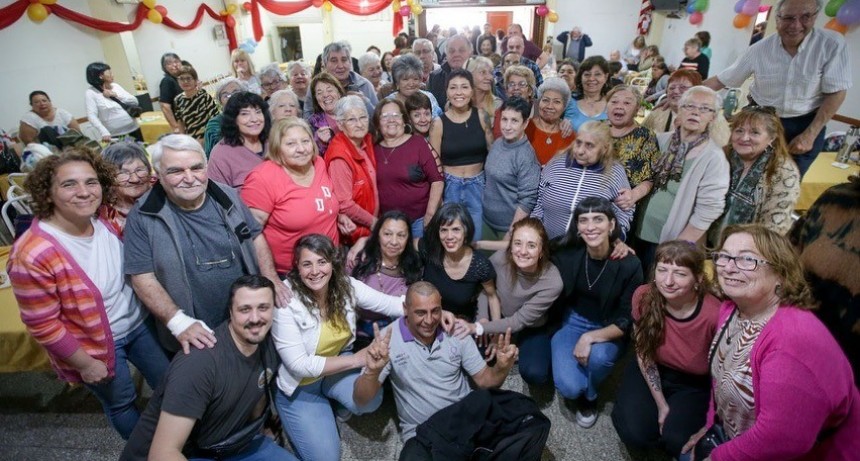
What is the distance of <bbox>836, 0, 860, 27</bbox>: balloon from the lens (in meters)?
4.43

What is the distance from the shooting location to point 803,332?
1244 mm

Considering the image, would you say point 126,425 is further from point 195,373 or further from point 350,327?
point 350,327

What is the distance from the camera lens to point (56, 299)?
165cm

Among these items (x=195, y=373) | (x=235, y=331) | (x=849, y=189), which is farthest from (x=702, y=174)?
(x=195, y=373)

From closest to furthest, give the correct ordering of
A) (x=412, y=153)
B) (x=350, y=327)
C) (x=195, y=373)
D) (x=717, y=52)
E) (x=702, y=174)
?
(x=195, y=373) < (x=350, y=327) < (x=702, y=174) < (x=412, y=153) < (x=717, y=52)

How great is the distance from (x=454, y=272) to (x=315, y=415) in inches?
40.5

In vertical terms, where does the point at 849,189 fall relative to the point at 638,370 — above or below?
above

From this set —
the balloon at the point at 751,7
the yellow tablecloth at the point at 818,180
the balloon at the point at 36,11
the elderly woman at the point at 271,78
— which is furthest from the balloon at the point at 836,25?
the balloon at the point at 36,11

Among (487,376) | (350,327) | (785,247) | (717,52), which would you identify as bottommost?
(487,376)

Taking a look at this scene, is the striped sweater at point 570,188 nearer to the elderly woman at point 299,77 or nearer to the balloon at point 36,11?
the elderly woman at point 299,77

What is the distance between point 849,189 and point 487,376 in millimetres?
1505

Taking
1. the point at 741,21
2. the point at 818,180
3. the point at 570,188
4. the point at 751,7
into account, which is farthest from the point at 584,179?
the point at 741,21

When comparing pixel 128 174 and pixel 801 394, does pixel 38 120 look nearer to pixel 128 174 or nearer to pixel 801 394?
pixel 128 174

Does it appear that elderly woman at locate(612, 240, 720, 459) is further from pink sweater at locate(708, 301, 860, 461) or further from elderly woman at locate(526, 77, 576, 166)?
elderly woman at locate(526, 77, 576, 166)
